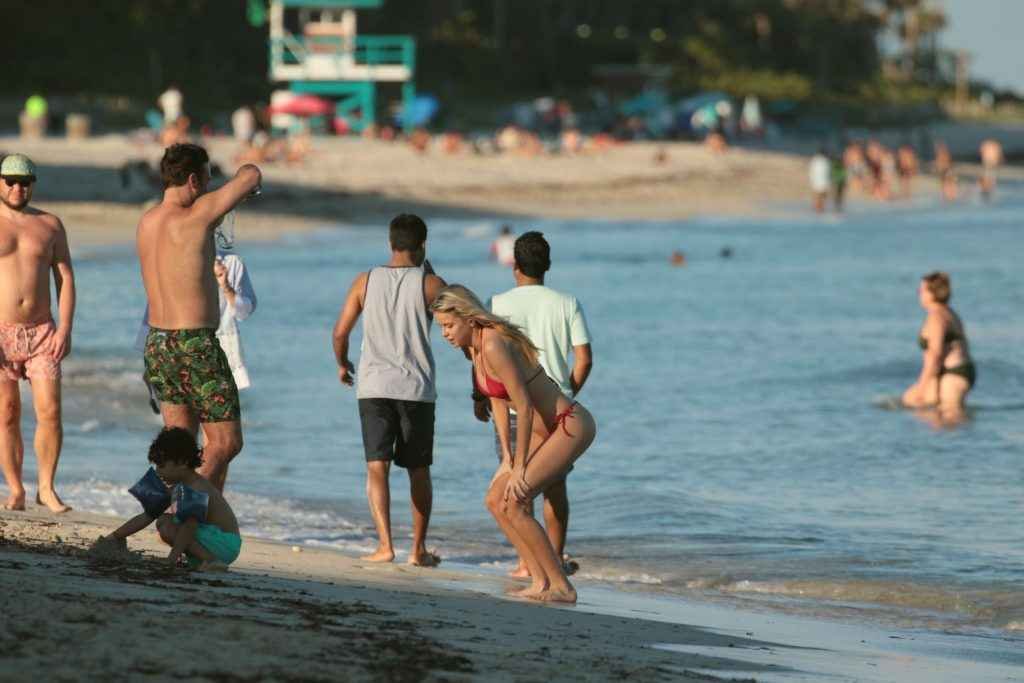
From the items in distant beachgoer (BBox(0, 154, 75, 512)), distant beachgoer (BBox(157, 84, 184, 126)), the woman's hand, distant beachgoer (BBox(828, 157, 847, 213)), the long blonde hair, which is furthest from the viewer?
distant beachgoer (BBox(828, 157, 847, 213))

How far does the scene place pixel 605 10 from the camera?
86.8 meters

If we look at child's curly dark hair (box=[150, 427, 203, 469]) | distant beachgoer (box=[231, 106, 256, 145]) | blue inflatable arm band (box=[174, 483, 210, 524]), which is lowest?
blue inflatable arm band (box=[174, 483, 210, 524])

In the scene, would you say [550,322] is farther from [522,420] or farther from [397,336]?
[522,420]

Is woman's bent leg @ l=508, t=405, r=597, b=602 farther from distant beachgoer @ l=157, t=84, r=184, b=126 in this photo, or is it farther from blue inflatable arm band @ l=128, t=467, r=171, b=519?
distant beachgoer @ l=157, t=84, r=184, b=126

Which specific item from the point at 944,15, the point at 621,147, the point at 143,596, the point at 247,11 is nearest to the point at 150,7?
the point at 247,11

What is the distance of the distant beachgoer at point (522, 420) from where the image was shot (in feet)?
21.7

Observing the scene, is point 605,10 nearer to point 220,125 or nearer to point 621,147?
point 621,147

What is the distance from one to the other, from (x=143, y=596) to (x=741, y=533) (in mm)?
4975

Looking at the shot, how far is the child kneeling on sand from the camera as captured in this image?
262 inches

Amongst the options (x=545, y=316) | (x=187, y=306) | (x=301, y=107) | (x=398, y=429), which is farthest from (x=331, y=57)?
(x=187, y=306)

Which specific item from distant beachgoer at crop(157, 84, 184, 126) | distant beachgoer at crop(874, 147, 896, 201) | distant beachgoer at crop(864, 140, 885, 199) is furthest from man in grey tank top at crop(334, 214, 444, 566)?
distant beachgoer at crop(874, 147, 896, 201)

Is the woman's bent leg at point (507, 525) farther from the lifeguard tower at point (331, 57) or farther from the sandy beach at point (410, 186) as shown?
the lifeguard tower at point (331, 57)

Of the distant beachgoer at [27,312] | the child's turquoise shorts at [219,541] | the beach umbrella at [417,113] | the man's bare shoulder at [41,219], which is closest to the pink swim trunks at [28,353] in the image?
the distant beachgoer at [27,312]

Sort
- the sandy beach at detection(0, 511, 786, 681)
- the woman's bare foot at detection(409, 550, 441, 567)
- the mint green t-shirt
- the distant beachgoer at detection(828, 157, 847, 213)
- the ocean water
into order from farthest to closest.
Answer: the distant beachgoer at detection(828, 157, 847, 213), the ocean water, the woman's bare foot at detection(409, 550, 441, 567), the mint green t-shirt, the sandy beach at detection(0, 511, 786, 681)
